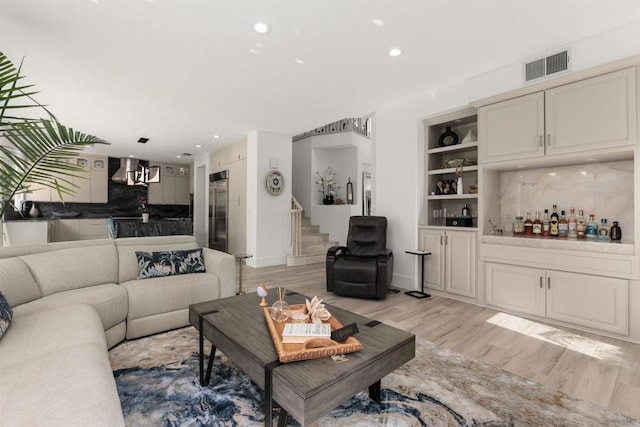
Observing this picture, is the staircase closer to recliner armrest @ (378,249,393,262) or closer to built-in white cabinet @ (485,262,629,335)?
recliner armrest @ (378,249,393,262)

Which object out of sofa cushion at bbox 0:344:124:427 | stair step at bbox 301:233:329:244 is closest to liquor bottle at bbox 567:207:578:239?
sofa cushion at bbox 0:344:124:427

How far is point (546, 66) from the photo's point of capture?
121 inches

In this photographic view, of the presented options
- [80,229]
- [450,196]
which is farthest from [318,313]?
[80,229]

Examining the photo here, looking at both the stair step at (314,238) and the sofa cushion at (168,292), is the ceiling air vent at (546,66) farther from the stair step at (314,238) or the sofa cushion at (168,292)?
the stair step at (314,238)

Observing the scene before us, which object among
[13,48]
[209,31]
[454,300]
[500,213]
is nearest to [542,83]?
[500,213]

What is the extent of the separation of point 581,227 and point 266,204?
479 centimetres

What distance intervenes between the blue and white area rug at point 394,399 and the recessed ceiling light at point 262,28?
8.95ft

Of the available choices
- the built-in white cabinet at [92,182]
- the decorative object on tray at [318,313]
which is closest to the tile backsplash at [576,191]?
the decorative object on tray at [318,313]

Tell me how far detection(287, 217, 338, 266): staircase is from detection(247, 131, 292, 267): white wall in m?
0.31

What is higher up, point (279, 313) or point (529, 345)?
point (279, 313)

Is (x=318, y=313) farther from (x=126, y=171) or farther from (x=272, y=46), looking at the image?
(x=126, y=171)

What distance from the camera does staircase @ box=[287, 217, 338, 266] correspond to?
612 cm

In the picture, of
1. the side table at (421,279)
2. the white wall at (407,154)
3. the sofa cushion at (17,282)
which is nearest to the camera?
the sofa cushion at (17,282)

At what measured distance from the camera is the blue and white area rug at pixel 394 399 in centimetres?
159
